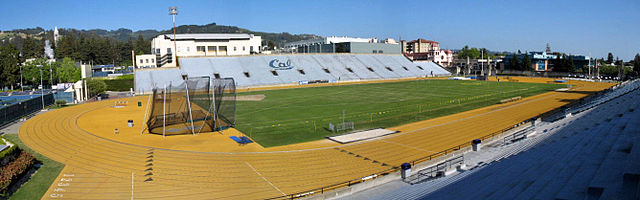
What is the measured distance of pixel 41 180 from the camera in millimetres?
17641

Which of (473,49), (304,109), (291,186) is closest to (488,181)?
(291,186)

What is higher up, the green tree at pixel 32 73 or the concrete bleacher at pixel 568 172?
the green tree at pixel 32 73

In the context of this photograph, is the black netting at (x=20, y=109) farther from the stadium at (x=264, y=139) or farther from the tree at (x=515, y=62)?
the tree at (x=515, y=62)

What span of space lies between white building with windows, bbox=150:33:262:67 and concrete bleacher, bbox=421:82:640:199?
74.0 m

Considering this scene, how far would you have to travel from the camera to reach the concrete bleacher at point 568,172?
9312 millimetres

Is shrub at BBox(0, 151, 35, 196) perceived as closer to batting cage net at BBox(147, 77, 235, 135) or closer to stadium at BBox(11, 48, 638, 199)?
stadium at BBox(11, 48, 638, 199)

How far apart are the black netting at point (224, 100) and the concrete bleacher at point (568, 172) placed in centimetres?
2050

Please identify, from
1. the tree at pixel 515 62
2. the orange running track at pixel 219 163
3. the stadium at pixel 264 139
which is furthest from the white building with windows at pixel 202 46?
the tree at pixel 515 62

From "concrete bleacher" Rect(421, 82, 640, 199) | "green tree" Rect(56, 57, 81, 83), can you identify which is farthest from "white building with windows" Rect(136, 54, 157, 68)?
"concrete bleacher" Rect(421, 82, 640, 199)

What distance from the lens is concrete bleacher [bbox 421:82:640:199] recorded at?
9312 mm

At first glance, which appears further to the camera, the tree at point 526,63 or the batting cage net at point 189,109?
the tree at point 526,63

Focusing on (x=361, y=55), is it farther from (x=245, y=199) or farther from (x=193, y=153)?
(x=245, y=199)

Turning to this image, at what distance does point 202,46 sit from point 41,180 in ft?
228

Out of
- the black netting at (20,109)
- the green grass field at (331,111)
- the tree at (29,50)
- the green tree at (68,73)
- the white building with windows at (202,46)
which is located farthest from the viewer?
the tree at (29,50)
